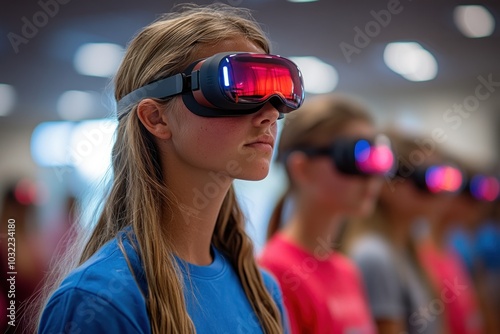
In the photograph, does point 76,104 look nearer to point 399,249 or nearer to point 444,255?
point 399,249

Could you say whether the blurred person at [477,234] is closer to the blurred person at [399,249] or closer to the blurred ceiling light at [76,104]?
the blurred person at [399,249]

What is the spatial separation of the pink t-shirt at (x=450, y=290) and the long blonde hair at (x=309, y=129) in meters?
0.81

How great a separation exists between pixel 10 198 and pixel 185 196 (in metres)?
1.51

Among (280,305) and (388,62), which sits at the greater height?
(388,62)

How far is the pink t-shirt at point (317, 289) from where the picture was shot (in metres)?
1.86

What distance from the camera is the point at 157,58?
1.15 metres

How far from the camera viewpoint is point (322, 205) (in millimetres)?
2096

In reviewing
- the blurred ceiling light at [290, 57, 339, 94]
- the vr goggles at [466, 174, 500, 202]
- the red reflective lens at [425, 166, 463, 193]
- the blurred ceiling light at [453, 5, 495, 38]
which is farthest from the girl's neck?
the blurred ceiling light at [453, 5, 495, 38]

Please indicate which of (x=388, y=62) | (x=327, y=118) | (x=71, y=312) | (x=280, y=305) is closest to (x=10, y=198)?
(x=327, y=118)

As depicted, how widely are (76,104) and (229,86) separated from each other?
202 centimetres

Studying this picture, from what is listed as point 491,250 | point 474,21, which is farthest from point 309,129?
point 491,250

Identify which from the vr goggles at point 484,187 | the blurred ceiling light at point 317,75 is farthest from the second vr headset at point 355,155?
the vr goggles at point 484,187

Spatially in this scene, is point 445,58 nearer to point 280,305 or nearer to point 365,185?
point 365,185

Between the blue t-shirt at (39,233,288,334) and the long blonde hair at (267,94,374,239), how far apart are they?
1.03m
